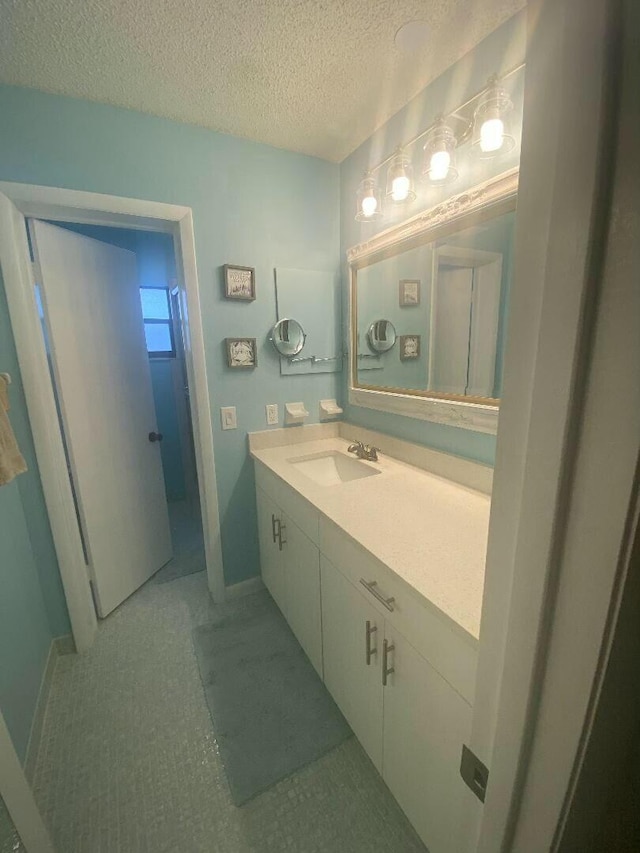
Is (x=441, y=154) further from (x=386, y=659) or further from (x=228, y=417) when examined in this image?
(x=386, y=659)

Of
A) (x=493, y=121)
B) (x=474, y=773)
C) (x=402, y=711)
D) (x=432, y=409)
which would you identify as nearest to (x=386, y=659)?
(x=402, y=711)

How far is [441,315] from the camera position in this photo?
1.39 metres

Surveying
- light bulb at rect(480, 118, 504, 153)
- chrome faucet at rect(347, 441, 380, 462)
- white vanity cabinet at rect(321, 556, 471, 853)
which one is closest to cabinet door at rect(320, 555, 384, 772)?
white vanity cabinet at rect(321, 556, 471, 853)

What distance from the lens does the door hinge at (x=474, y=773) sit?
1.42 ft

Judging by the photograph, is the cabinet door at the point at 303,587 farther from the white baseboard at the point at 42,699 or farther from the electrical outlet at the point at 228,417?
the white baseboard at the point at 42,699

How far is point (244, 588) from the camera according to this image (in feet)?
6.59

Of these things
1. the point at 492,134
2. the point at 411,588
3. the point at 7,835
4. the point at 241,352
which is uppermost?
the point at 492,134

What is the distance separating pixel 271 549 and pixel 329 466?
1.72 ft

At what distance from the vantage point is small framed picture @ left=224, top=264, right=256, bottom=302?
1665mm

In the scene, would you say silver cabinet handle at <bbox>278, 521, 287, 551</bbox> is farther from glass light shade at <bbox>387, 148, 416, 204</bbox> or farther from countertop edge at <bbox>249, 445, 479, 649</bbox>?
glass light shade at <bbox>387, 148, 416, 204</bbox>

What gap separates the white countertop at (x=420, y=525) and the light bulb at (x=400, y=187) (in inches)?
45.2

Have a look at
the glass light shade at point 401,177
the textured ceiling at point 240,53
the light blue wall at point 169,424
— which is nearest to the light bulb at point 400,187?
the glass light shade at point 401,177

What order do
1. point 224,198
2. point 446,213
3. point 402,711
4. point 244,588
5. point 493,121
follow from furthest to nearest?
1. point 244,588
2. point 224,198
3. point 446,213
4. point 493,121
5. point 402,711

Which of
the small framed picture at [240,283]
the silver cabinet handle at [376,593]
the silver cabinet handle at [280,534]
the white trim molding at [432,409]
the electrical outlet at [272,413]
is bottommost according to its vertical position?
the silver cabinet handle at [280,534]
